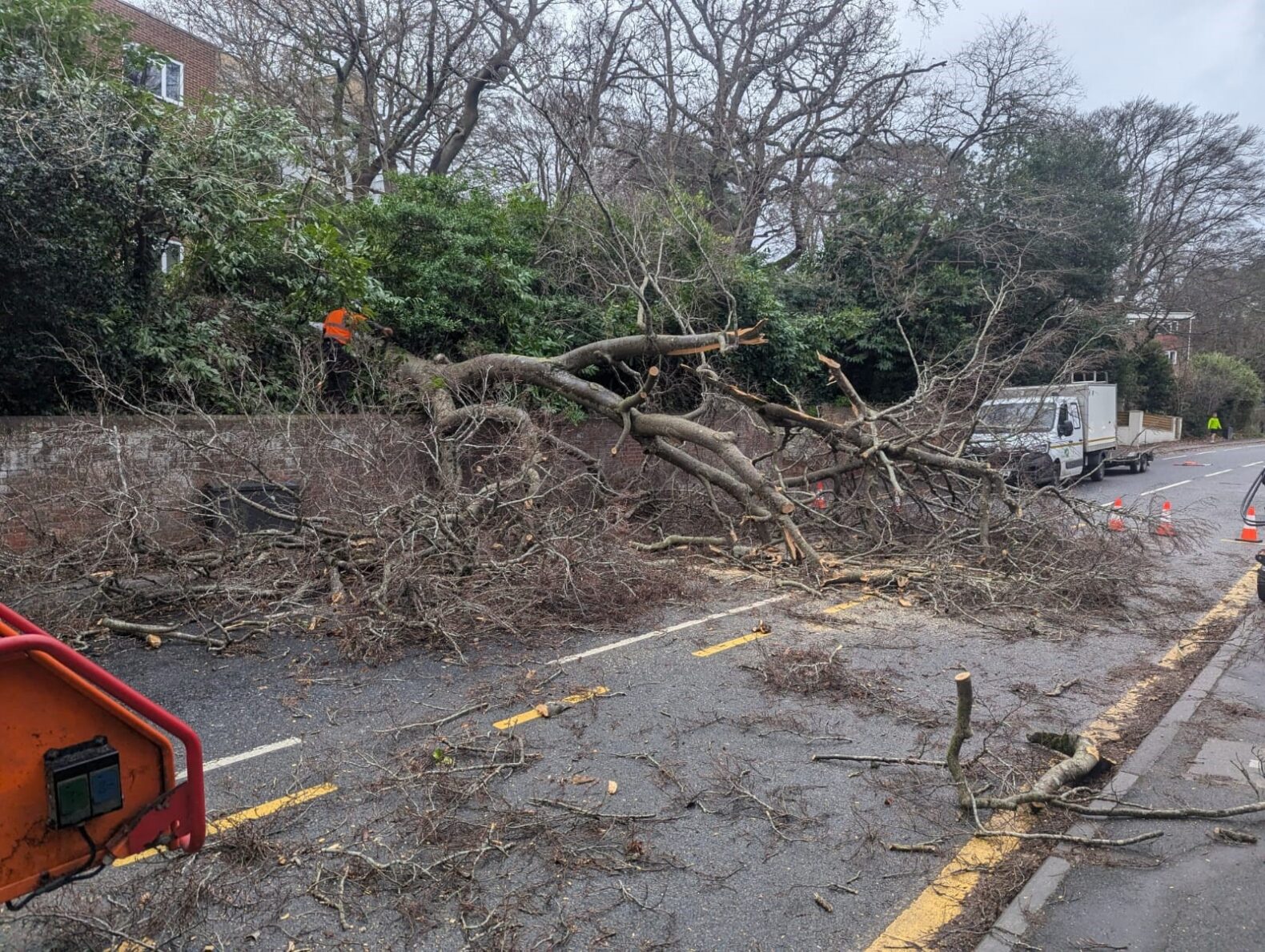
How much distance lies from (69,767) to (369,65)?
21454mm

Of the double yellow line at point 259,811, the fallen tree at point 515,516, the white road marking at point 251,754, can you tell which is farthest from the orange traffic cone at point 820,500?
the double yellow line at point 259,811

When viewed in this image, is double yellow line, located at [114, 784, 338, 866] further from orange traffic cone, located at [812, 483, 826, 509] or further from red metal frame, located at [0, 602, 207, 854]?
orange traffic cone, located at [812, 483, 826, 509]

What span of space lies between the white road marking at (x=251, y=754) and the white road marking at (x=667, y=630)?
1.96 m

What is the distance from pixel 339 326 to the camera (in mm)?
12180

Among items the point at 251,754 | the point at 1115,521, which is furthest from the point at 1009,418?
the point at 251,754

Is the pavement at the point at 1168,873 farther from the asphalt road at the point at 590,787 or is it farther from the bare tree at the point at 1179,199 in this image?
the bare tree at the point at 1179,199

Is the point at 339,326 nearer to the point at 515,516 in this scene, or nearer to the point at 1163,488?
the point at 515,516

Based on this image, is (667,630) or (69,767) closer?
(69,767)

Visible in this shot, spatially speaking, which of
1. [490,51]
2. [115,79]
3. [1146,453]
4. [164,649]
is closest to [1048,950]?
[164,649]

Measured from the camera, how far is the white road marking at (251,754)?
4513 mm

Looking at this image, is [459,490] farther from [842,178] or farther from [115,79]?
[842,178]

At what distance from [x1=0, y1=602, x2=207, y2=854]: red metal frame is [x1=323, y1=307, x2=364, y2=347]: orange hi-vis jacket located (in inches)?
391

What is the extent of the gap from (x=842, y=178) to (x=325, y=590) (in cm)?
2071

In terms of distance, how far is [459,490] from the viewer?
8062 millimetres
